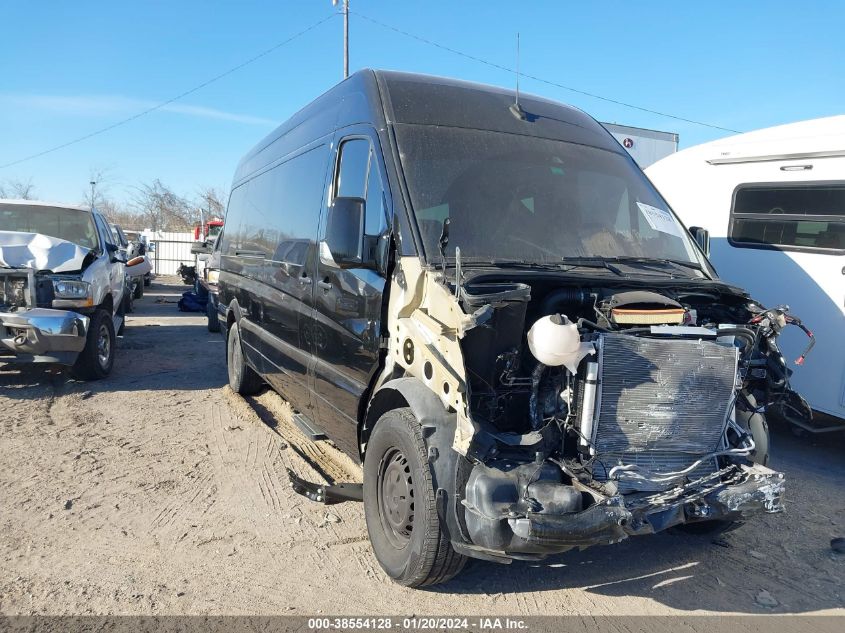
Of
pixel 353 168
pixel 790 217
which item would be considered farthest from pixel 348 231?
pixel 790 217

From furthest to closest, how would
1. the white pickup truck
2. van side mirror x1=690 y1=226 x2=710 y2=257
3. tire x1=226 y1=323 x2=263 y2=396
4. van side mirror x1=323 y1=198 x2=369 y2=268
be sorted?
tire x1=226 y1=323 x2=263 y2=396
the white pickup truck
van side mirror x1=690 y1=226 x2=710 y2=257
van side mirror x1=323 y1=198 x2=369 y2=268

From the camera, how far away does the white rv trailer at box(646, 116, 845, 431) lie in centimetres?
566

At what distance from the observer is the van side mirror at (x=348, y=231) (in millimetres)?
3525

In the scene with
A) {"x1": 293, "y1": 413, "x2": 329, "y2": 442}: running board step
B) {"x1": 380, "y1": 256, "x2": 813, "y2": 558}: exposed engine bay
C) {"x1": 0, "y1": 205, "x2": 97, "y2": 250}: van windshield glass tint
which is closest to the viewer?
{"x1": 380, "y1": 256, "x2": 813, "y2": 558}: exposed engine bay

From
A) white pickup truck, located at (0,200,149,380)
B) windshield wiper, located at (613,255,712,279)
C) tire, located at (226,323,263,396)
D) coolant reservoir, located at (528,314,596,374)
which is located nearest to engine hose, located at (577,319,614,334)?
coolant reservoir, located at (528,314,596,374)

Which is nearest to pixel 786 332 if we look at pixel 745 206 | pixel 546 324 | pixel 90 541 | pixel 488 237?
pixel 745 206

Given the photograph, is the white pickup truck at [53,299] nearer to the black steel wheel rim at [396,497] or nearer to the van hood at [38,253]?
the van hood at [38,253]

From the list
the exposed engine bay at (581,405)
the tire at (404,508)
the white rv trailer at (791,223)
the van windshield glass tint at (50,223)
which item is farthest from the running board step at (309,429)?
the van windshield glass tint at (50,223)

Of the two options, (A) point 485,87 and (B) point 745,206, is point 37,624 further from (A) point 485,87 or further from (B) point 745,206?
(B) point 745,206

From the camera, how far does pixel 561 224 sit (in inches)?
155

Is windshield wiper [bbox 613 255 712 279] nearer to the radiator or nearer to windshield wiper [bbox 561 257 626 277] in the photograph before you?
windshield wiper [bbox 561 257 626 277]

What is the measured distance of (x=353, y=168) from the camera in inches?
164

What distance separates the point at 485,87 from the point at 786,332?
3676 millimetres

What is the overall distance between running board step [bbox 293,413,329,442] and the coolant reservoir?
2.41 m
